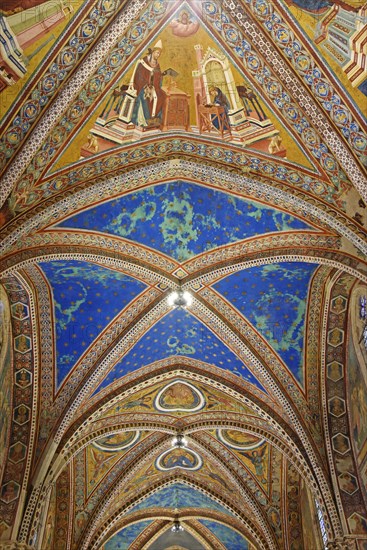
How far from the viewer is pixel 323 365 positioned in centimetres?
1563

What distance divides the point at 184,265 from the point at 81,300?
102 inches

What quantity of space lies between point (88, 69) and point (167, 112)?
1.71 m

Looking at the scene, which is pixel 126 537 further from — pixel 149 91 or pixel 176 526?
pixel 149 91

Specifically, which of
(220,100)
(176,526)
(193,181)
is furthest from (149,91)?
(176,526)

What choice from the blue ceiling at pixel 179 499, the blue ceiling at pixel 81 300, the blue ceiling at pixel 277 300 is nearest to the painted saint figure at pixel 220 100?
the blue ceiling at pixel 277 300

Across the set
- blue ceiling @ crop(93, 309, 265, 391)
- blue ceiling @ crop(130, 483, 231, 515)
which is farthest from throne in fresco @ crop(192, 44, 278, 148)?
blue ceiling @ crop(130, 483, 231, 515)

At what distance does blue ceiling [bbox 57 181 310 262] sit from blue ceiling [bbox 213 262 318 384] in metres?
1.16

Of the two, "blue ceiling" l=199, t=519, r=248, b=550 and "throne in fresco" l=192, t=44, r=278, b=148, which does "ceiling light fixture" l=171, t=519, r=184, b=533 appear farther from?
"throne in fresco" l=192, t=44, r=278, b=148

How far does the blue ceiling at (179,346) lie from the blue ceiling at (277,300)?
1.05m

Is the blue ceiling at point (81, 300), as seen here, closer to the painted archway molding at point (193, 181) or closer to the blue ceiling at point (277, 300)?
the painted archway molding at point (193, 181)

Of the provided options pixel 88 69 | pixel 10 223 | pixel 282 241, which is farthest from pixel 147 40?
pixel 282 241

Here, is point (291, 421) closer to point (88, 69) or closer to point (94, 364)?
point (94, 364)

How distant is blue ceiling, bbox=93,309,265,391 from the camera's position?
52.1 ft

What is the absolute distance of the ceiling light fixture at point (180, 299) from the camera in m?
14.8
